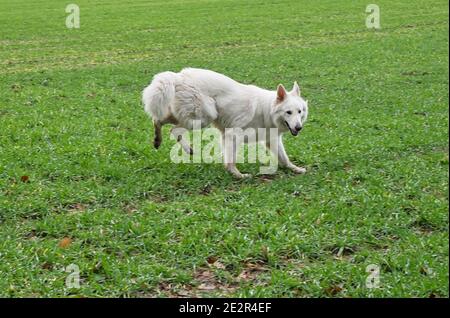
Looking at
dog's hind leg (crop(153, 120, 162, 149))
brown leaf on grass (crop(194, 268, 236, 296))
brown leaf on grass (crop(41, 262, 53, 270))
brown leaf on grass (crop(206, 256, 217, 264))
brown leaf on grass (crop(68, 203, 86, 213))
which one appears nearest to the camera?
brown leaf on grass (crop(194, 268, 236, 296))

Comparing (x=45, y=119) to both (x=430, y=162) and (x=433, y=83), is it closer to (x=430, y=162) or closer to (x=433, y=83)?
(x=430, y=162)

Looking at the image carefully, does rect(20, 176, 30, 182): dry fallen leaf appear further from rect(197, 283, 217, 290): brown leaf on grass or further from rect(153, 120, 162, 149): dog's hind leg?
rect(197, 283, 217, 290): brown leaf on grass

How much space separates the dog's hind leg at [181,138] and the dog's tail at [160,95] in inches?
16.9

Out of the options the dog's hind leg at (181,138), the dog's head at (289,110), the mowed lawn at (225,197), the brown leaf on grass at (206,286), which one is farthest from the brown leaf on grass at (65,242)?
the dog's head at (289,110)

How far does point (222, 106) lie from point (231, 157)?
71 centimetres

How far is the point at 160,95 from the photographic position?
25.8ft

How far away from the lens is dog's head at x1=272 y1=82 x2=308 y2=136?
25.8ft

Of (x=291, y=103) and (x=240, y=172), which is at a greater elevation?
(x=291, y=103)

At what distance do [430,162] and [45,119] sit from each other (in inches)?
245

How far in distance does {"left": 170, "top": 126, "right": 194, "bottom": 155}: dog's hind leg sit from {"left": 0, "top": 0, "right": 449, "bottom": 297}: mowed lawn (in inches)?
11.8

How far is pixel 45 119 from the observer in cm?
1071

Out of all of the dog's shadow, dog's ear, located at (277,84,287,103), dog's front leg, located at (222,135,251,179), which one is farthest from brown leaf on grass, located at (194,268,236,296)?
dog's ear, located at (277,84,287,103)
